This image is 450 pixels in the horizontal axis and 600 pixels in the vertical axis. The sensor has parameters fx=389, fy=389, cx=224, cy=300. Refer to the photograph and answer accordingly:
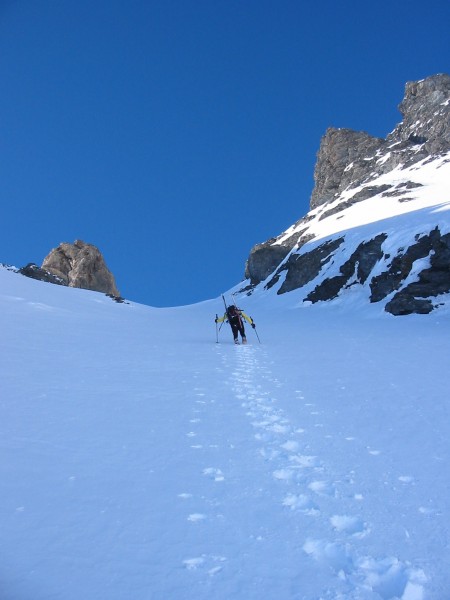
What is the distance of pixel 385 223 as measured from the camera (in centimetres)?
3756

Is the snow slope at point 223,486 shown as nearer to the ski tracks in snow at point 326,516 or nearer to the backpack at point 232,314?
the ski tracks in snow at point 326,516

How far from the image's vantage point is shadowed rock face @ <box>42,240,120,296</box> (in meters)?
63.9

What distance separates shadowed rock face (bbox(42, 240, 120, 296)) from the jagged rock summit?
2773 centimetres

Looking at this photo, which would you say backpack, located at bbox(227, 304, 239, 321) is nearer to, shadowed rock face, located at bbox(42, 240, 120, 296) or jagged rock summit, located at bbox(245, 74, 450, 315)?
jagged rock summit, located at bbox(245, 74, 450, 315)

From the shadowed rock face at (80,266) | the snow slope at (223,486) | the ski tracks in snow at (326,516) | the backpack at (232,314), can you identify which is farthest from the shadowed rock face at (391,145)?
the ski tracks in snow at (326,516)

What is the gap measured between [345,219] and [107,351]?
50666mm

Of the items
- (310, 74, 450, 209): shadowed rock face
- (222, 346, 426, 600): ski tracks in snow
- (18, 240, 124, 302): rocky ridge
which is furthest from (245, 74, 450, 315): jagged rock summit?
(18, 240, 124, 302): rocky ridge

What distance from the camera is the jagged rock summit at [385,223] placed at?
24.6 m

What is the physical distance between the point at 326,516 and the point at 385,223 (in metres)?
38.3

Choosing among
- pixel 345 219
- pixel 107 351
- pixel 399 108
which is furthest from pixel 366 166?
pixel 107 351

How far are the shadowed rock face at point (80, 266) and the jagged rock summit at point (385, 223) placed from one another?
2773 cm

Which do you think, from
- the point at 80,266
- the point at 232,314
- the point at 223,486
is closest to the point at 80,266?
the point at 80,266

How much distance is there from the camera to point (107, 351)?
12.5 meters

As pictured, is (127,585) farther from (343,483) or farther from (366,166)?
(366,166)
